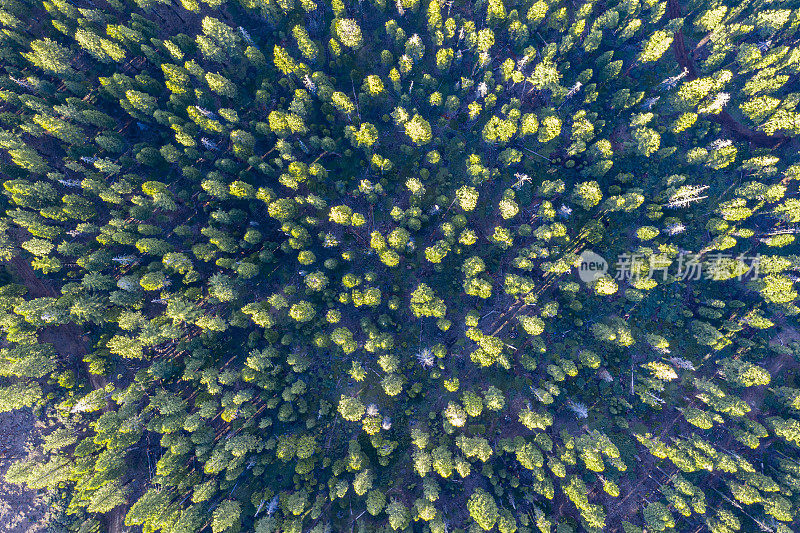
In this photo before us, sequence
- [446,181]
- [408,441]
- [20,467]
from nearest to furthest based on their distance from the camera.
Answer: [20,467], [408,441], [446,181]

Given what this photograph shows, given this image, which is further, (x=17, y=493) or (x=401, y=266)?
(x=401, y=266)

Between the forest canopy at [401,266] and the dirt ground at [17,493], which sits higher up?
the forest canopy at [401,266]

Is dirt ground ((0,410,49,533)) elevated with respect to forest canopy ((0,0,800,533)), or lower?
lower

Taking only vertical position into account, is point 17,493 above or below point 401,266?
below

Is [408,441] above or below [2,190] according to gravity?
below

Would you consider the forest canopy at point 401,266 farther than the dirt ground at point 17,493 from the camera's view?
No

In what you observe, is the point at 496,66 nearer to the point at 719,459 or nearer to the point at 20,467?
the point at 719,459

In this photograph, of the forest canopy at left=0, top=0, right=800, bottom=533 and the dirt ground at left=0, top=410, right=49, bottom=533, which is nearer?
the forest canopy at left=0, top=0, right=800, bottom=533

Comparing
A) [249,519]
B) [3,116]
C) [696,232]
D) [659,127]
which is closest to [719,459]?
[696,232]
